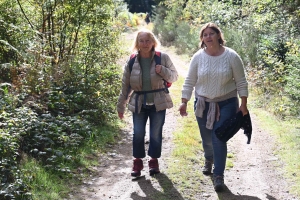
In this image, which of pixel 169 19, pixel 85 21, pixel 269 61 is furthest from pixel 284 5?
pixel 169 19

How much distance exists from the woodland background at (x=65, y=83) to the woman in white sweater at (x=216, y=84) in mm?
1996

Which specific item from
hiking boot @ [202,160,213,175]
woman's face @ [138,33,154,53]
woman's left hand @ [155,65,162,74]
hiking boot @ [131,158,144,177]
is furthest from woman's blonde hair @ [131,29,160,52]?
hiking boot @ [202,160,213,175]

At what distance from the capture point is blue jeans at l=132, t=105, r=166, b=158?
555cm

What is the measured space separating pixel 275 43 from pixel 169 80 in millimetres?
6587

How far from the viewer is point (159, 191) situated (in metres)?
5.28

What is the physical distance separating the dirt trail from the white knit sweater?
4.11ft

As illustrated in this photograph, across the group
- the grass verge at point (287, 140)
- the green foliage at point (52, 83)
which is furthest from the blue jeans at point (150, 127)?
the grass verge at point (287, 140)

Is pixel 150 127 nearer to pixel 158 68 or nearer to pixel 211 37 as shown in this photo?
pixel 158 68

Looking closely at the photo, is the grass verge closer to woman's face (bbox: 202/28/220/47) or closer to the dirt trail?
the dirt trail

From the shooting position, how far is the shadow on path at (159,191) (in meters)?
5.13

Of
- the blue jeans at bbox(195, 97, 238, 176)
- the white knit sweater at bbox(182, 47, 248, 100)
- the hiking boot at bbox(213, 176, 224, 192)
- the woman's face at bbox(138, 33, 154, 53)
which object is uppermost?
the woman's face at bbox(138, 33, 154, 53)

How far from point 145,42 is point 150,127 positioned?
1.14 metres

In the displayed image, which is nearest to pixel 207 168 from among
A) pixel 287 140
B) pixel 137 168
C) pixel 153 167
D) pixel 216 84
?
pixel 153 167

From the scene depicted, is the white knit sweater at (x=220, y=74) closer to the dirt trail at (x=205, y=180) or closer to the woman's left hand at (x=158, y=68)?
the woman's left hand at (x=158, y=68)
